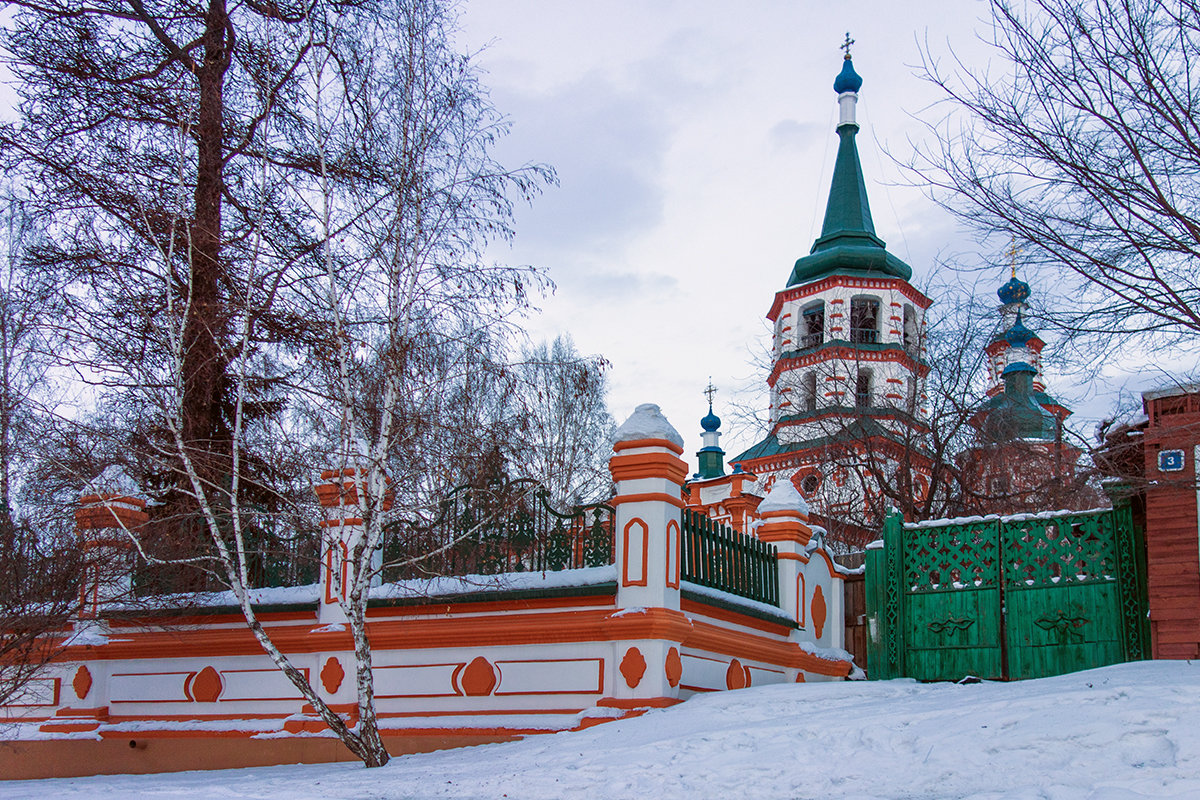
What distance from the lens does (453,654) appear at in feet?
32.7

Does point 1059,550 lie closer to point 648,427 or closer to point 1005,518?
point 1005,518

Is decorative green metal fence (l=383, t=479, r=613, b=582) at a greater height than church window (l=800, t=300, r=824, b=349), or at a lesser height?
lesser

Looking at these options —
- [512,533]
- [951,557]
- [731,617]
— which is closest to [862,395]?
[951,557]

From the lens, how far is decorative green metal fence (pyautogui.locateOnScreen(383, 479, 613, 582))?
31.5ft

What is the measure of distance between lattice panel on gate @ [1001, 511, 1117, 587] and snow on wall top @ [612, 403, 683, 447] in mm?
3548

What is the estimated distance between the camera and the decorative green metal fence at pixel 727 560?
9.91m

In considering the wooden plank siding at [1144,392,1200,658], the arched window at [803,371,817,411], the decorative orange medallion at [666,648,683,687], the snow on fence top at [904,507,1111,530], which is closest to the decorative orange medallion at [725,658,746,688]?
the decorative orange medallion at [666,648,683,687]

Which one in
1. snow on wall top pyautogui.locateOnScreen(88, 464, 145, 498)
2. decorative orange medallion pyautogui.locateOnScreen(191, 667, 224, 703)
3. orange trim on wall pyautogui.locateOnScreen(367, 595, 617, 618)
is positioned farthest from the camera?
decorative orange medallion pyautogui.locateOnScreen(191, 667, 224, 703)

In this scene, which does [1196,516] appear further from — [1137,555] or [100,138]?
[100,138]

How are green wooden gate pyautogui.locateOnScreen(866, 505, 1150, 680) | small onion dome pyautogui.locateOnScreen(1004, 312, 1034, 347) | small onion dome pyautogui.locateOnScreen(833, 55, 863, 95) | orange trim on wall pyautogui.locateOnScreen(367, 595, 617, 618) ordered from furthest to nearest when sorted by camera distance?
small onion dome pyautogui.locateOnScreen(833, 55, 863, 95) < small onion dome pyautogui.locateOnScreen(1004, 312, 1034, 347) < green wooden gate pyautogui.locateOnScreen(866, 505, 1150, 680) < orange trim on wall pyautogui.locateOnScreen(367, 595, 617, 618)

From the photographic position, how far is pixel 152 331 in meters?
9.51

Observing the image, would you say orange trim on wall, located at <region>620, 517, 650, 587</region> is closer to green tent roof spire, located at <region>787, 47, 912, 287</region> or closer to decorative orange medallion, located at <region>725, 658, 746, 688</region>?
decorative orange medallion, located at <region>725, 658, 746, 688</region>

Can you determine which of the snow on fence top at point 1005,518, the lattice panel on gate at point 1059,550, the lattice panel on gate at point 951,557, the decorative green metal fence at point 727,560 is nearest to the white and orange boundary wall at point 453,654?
the decorative green metal fence at point 727,560

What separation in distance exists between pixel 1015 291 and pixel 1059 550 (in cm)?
262
